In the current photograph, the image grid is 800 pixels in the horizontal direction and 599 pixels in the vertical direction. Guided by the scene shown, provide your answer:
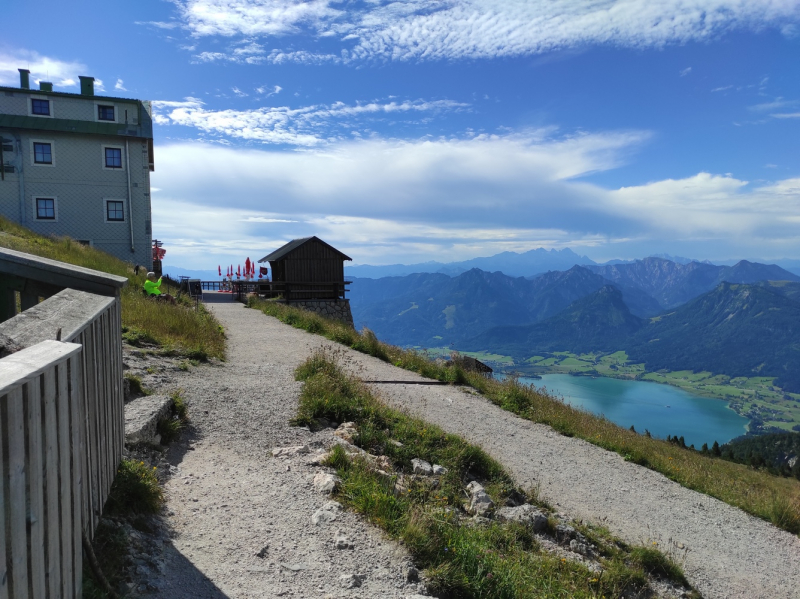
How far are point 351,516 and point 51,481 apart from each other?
3.10m

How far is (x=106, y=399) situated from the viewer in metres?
4.01

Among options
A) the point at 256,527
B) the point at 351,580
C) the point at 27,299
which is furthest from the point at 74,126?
the point at 351,580

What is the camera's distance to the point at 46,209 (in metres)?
31.7

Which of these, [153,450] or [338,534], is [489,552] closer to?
[338,534]

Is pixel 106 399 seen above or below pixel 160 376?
above

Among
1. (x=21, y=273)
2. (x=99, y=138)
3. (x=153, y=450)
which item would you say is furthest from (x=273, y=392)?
(x=99, y=138)

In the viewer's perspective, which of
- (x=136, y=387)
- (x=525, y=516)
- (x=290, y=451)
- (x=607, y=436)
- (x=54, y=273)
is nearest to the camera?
(x=54, y=273)

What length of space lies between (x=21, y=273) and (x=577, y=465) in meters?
9.19

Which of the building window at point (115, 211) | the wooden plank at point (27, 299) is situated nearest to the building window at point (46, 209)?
the building window at point (115, 211)

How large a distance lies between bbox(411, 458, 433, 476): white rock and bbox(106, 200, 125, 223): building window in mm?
32139

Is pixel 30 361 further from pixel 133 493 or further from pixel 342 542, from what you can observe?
pixel 342 542

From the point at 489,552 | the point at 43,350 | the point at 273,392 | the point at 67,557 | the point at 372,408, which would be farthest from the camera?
the point at 273,392

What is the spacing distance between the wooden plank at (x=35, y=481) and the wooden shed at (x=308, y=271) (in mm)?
31125

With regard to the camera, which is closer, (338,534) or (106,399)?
(106,399)
